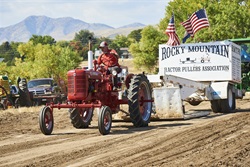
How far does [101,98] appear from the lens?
1264 centimetres

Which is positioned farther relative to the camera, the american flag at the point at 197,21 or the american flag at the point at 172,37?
the american flag at the point at 197,21

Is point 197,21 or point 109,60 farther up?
point 197,21

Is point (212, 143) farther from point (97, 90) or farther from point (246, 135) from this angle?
point (97, 90)

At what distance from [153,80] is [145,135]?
202 inches

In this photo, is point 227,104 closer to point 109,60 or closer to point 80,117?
point 109,60

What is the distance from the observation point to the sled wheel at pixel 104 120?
1135 cm

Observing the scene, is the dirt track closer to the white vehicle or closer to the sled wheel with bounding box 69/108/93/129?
the sled wheel with bounding box 69/108/93/129

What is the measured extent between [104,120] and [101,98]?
1101mm

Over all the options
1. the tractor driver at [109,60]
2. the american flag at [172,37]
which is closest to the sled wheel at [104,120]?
the tractor driver at [109,60]

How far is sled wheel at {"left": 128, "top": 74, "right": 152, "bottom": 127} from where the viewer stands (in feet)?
41.2

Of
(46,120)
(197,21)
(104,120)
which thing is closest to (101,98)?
(104,120)

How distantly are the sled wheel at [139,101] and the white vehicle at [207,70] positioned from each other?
2.25m

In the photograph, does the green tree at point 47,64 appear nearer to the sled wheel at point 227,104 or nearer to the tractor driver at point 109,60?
the sled wheel at point 227,104

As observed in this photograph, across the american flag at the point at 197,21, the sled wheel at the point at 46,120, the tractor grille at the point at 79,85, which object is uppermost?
the american flag at the point at 197,21
